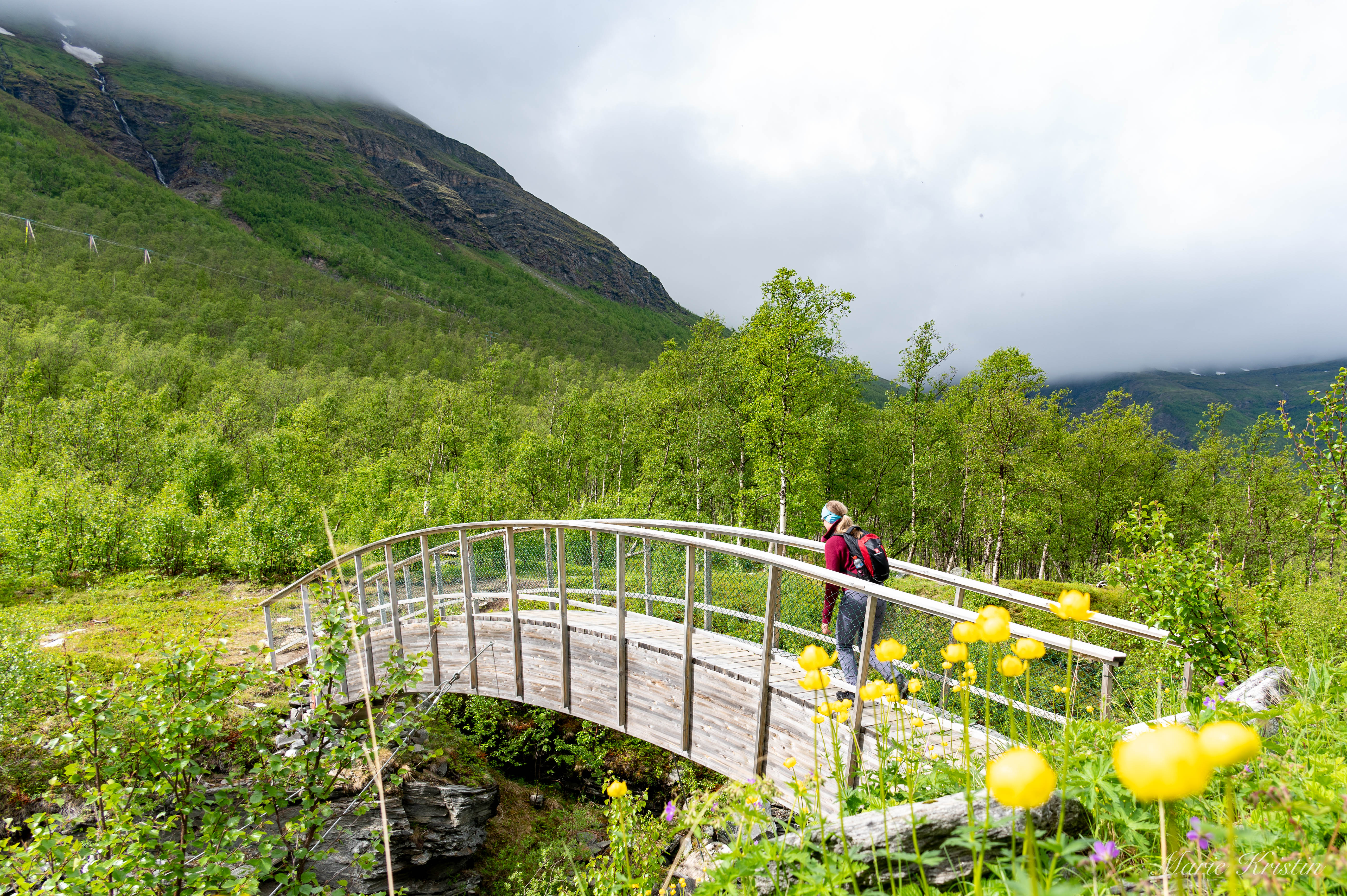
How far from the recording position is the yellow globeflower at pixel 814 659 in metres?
1.89

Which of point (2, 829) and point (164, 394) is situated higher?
point (164, 394)

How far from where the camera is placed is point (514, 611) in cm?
797

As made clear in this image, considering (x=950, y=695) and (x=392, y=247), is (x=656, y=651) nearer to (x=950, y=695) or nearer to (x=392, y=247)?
(x=950, y=695)

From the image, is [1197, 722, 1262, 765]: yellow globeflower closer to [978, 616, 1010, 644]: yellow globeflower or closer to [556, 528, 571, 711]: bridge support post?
[978, 616, 1010, 644]: yellow globeflower

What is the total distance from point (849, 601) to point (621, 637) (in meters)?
2.84

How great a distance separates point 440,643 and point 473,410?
3398 cm

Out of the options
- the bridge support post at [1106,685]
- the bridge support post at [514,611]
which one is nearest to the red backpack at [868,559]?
the bridge support post at [1106,685]

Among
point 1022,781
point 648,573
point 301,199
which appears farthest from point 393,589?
point 301,199

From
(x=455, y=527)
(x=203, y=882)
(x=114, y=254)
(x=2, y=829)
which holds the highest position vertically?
(x=114, y=254)


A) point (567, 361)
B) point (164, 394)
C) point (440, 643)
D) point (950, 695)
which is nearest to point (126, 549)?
point (440, 643)

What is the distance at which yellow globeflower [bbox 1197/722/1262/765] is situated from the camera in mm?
602

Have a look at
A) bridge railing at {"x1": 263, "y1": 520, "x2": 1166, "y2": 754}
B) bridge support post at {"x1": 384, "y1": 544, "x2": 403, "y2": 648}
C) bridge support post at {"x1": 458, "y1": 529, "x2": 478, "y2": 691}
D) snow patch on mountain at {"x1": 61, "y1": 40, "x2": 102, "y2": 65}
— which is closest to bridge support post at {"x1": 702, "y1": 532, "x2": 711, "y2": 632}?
bridge railing at {"x1": 263, "y1": 520, "x2": 1166, "y2": 754}

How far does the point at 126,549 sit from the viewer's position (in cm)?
1750

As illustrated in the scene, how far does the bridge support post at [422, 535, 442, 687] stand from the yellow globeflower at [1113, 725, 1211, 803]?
8.39 meters
